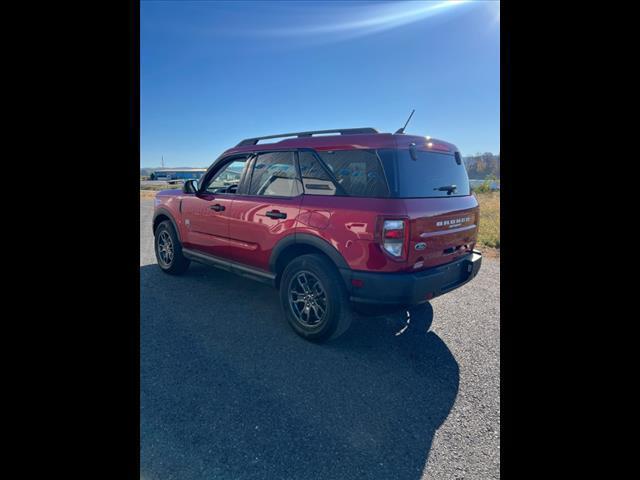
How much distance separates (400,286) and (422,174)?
1.04 m

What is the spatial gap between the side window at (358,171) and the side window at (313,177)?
92 mm

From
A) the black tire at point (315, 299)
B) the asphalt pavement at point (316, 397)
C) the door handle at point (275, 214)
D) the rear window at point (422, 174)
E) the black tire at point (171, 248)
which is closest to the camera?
the asphalt pavement at point (316, 397)

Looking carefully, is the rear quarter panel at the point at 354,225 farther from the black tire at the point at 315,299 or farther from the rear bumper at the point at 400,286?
the black tire at the point at 315,299

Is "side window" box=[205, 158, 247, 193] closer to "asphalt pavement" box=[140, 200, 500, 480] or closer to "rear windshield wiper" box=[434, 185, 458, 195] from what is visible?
"asphalt pavement" box=[140, 200, 500, 480]

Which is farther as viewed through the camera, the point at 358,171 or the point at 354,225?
the point at 358,171

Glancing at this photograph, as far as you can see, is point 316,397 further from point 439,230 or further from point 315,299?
point 439,230

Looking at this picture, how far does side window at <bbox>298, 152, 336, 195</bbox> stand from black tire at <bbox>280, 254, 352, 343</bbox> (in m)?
0.63

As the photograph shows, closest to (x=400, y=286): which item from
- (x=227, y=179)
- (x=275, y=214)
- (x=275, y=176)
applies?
(x=275, y=214)

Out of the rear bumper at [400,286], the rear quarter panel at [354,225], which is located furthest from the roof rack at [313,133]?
the rear bumper at [400,286]

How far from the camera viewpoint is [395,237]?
2496mm

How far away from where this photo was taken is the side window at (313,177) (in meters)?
2.93
